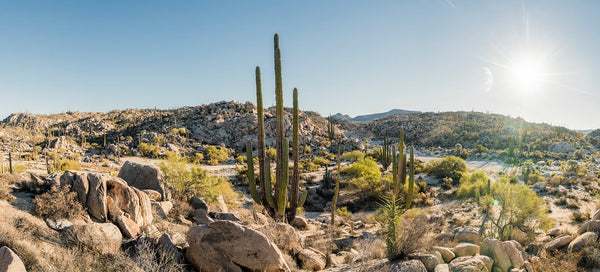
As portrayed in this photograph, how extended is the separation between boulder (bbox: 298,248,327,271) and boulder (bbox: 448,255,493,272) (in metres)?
2.95

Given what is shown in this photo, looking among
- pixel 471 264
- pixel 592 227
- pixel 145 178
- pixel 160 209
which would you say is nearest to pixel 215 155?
pixel 145 178

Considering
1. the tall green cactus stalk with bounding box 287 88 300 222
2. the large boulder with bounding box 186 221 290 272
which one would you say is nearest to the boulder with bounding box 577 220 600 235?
the large boulder with bounding box 186 221 290 272

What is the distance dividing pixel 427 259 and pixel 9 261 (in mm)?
6941

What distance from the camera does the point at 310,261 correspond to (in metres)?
7.76

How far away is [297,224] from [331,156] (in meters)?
27.0

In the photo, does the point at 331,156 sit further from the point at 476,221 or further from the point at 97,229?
the point at 97,229

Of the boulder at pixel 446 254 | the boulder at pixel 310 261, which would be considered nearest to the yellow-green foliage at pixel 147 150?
the boulder at pixel 310 261

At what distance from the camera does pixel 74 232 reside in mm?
5703

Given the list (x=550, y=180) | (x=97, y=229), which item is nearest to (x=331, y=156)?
(x=550, y=180)

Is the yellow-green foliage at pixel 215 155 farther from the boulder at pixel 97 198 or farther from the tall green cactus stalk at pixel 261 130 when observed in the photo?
the boulder at pixel 97 198

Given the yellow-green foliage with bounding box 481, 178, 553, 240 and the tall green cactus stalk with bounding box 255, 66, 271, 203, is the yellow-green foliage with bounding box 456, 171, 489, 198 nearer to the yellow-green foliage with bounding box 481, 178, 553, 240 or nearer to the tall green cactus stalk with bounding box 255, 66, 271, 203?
the yellow-green foliage with bounding box 481, 178, 553, 240

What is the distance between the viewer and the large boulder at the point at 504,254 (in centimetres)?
698

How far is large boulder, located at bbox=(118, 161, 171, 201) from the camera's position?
33.2ft

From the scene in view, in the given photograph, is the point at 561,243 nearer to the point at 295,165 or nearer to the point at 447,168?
the point at 295,165
